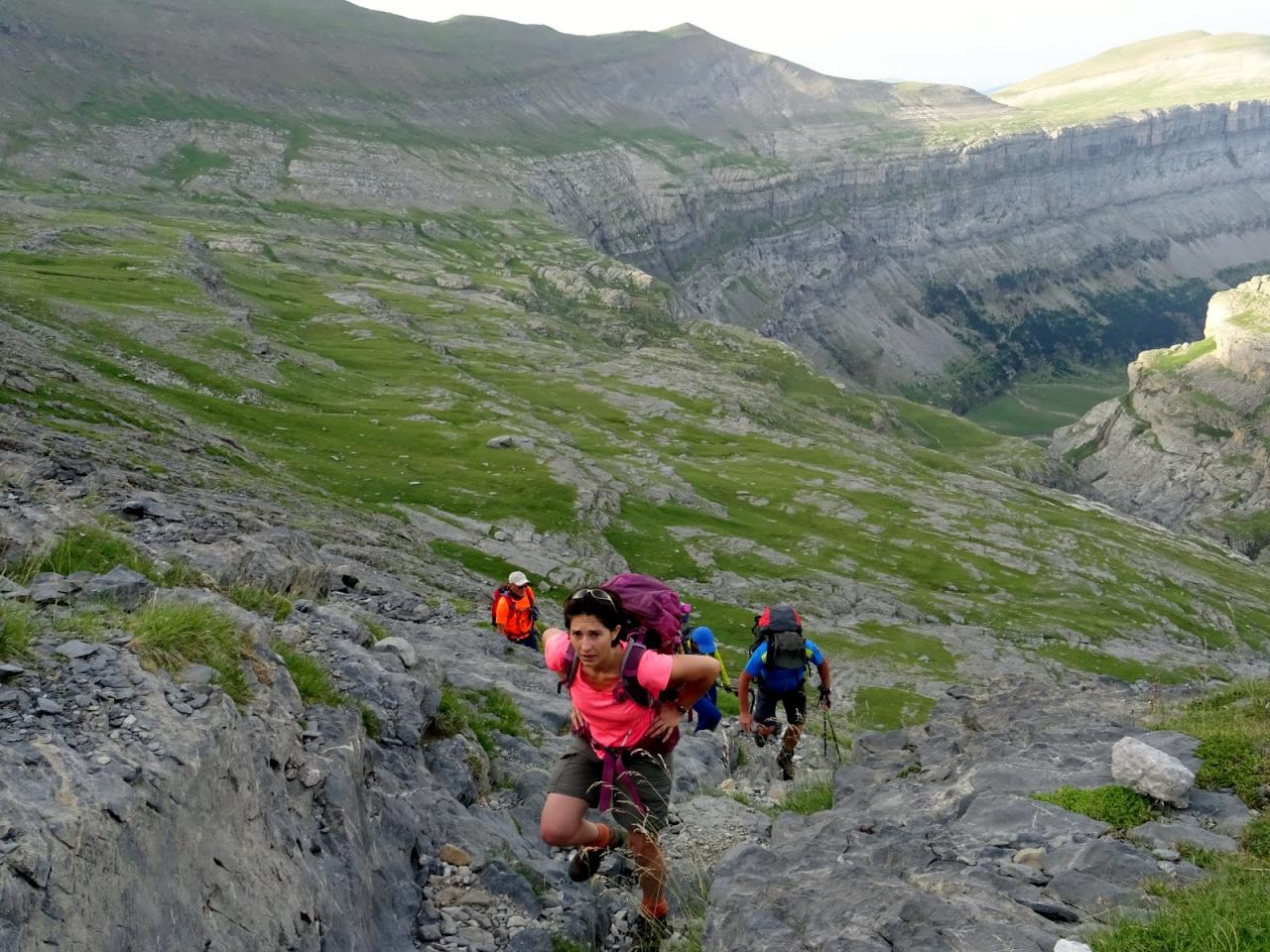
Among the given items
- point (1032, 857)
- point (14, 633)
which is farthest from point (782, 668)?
point (14, 633)

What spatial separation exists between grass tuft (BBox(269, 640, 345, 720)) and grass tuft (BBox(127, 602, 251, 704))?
1407 millimetres

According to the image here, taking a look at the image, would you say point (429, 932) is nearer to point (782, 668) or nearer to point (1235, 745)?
point (782, 668)

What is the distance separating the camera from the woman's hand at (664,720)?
9.94 m

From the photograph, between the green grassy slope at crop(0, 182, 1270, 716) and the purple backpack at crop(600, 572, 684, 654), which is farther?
the green grassy slope at crop(0, 182, 1270, 716)

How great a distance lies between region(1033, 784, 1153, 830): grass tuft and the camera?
10914 millimetres

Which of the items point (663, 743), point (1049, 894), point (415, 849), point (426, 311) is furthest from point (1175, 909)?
point (426, 311)

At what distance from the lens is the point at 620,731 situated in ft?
33.2

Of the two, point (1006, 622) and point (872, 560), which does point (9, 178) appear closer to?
point (872, 560)

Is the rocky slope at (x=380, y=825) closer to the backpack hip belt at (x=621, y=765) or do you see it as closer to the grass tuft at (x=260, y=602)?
the grass tuft at (x=260, y=602)

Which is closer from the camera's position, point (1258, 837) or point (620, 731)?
point (1258, 837)

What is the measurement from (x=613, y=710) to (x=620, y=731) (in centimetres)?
26

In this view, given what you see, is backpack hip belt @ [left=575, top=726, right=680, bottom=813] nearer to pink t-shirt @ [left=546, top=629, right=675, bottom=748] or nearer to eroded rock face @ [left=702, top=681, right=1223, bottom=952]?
pink t-shirt @ [left=546, top=629, right=675, bottom=748]

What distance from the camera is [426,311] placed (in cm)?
14200

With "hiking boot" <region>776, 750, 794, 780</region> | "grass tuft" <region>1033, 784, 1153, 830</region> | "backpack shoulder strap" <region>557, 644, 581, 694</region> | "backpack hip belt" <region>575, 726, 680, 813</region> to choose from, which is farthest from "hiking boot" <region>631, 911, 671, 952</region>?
"hiking boot" <region>776, 750, 794, 780</region>
